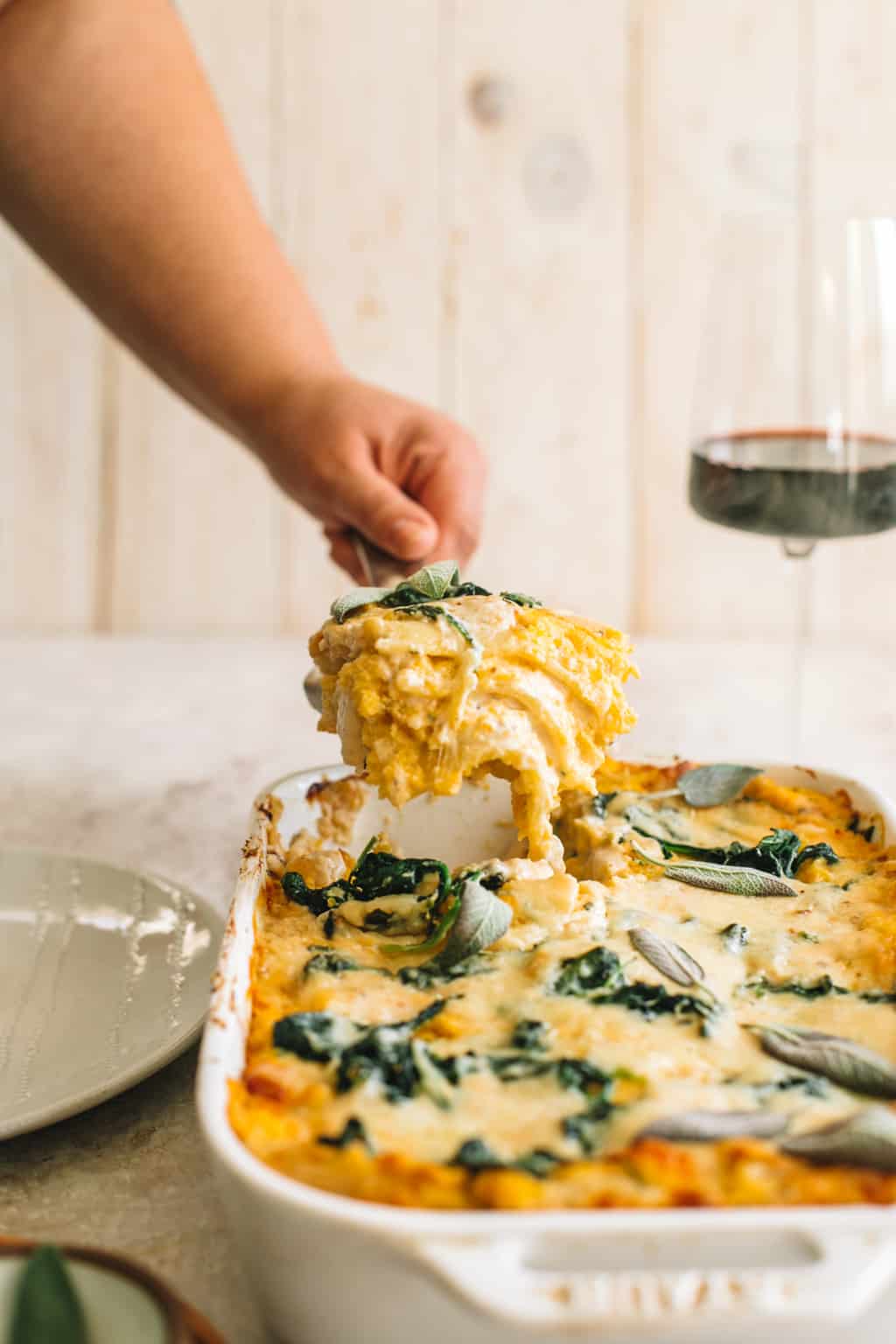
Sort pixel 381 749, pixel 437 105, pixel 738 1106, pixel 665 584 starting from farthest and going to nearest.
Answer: pixel 665 584 → pixel 437 105 → pixel 381 749 → pixel 738 1106

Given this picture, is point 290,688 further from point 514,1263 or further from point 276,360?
point 514,1263

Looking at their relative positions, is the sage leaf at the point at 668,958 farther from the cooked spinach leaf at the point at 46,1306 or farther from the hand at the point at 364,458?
the hand at the point at 364,458

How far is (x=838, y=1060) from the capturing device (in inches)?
42.6

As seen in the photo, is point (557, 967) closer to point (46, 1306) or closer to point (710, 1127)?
point (710, 1127)

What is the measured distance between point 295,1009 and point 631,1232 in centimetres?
43

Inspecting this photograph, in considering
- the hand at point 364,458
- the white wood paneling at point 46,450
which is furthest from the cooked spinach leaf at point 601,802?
the white wood paneling at point 46,450

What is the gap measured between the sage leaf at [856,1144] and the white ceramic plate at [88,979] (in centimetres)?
60

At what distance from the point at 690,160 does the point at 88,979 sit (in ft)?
9.08

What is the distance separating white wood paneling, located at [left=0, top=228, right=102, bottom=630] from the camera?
3529 millimetres

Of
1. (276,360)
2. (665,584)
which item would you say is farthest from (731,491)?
(665,584)

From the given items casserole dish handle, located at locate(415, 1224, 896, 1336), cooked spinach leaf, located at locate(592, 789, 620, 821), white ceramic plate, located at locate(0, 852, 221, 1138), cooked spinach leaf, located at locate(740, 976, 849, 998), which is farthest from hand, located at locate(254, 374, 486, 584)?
casserole dish handle, located at locate(415, 1224, 896, 1336)

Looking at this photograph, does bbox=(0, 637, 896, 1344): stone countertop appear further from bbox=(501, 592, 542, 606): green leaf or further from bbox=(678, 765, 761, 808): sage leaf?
bbox=(501, 592, 542, 606): green leaf

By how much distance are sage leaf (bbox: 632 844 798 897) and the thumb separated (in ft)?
2.46

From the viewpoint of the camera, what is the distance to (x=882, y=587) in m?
3.82
